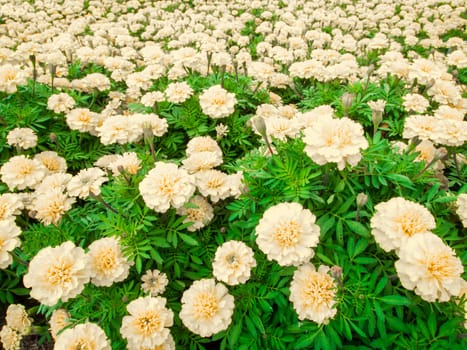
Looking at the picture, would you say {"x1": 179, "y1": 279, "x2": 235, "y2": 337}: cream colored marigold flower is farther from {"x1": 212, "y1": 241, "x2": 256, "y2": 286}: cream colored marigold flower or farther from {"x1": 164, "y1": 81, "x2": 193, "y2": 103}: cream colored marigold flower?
{"x1": 164, "y1": 81, "x2": 193, "y2": 103}: cream colored marigold flower

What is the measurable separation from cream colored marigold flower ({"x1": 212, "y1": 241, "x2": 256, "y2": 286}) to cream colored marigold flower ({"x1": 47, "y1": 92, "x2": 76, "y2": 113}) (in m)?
1.96

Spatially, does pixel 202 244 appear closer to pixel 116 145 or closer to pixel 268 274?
pixel 268 274

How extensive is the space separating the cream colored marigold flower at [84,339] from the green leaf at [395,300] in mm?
1304

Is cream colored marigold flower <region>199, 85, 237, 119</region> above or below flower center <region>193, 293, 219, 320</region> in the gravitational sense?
above

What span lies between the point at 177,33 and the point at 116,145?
9.75 ft

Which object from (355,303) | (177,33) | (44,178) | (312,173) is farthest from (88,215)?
(177,33)

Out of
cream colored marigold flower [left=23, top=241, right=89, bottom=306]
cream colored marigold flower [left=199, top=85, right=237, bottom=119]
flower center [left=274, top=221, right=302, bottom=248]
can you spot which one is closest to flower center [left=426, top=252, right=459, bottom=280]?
flower center [left=274, top=221, right=302, bottom=248]

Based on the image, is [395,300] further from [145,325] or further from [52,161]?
[52,161]

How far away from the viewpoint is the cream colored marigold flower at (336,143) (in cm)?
153

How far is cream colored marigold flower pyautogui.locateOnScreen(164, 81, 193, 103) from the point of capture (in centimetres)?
274

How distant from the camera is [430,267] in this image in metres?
1.36

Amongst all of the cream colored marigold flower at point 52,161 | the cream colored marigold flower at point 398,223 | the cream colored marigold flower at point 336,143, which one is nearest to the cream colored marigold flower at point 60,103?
the cream colored marigold flower at point 52,161

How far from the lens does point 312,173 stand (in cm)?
182

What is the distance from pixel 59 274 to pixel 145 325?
1.54ft
